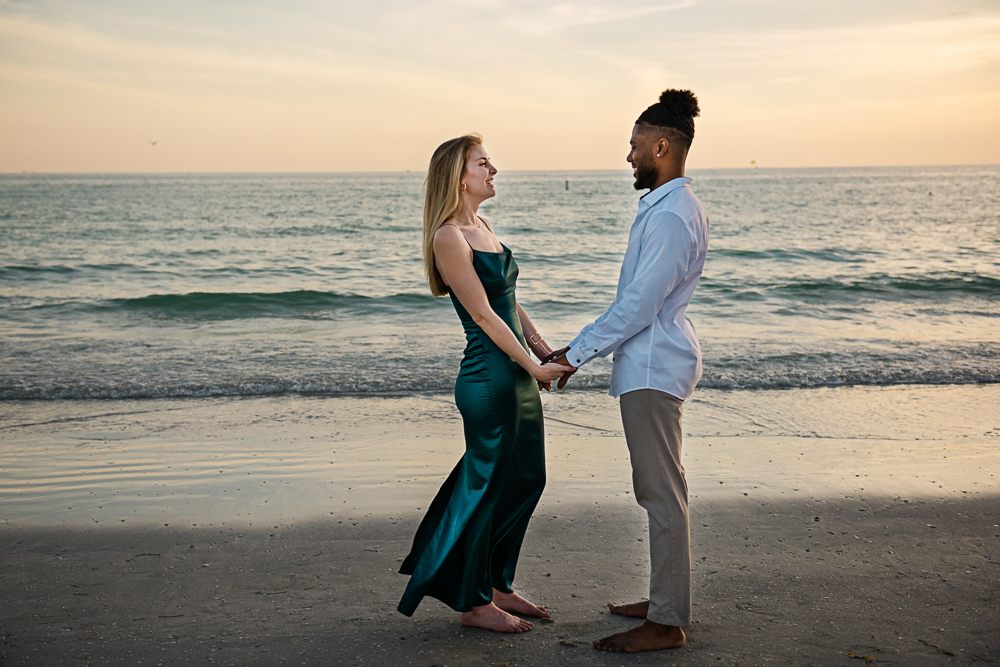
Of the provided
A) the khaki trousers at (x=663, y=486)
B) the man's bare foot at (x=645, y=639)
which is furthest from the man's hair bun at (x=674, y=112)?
the man's bare foot at (x=645, y=639)

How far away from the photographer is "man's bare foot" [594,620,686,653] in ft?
8.86

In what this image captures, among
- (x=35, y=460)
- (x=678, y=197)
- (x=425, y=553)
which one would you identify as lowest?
(x=35, y=460)

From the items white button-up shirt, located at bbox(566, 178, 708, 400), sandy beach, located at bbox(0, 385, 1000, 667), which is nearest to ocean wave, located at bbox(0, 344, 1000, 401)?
sandy beach, located at bbox(0, 385, 1000, 667)

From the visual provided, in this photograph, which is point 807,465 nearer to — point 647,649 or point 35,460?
point 647,649

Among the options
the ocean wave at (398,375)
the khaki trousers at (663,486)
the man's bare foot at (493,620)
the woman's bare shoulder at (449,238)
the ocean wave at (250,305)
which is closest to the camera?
the khaki trousers at (663,486)

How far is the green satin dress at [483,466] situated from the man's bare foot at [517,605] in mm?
117

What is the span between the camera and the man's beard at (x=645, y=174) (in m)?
2.64

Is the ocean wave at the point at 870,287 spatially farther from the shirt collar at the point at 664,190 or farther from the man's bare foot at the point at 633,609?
the shirt collar at the point at 664,190

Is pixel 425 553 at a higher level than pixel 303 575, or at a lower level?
higher

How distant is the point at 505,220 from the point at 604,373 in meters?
29.7

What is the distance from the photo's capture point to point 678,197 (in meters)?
2.55

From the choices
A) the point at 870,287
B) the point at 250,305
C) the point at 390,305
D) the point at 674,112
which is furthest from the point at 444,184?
the point at 870,287

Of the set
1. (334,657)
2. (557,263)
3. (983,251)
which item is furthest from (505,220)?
(334,657)

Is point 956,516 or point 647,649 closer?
point 647,649
